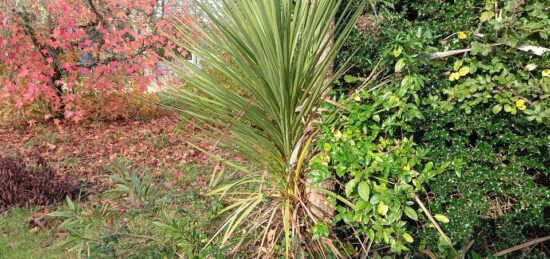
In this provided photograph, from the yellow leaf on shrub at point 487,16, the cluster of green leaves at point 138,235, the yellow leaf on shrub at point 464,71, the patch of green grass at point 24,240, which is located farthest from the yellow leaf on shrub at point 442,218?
the patch of green grass at point 24,240

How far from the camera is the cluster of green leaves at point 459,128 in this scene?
2027 mm

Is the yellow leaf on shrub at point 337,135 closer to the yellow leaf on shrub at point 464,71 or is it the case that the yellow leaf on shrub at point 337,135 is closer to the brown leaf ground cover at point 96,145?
the yellow leaf on shrub at point 464,71

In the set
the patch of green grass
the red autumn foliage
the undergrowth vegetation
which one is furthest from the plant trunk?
the red autumn foliage

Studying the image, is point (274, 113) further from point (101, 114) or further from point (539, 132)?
point (101, 114)

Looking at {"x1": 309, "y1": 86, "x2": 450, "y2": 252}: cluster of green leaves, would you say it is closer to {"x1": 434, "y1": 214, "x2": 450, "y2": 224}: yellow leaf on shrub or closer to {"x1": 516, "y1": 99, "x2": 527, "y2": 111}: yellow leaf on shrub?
{"x1": 434, "y1": 214, "x2": 450, "y2": 224}: yellow leaf on shrub

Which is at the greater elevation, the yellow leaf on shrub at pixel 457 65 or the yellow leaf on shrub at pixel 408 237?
the yellow leaf on shrub at pixel 457 65

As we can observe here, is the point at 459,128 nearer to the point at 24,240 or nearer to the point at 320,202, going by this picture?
the point at 320,202

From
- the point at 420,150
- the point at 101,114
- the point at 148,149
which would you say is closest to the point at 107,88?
the point at 101,114

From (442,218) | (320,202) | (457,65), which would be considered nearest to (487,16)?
(457,65)

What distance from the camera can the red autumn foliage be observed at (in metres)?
6.78

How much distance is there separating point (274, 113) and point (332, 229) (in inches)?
29.6

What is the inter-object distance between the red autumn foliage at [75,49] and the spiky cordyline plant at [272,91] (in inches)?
177

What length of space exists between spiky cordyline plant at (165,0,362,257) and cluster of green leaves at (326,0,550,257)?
20 cm

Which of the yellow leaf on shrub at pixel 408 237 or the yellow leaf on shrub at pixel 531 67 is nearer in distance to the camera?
the yellow leaf on shrub at pixel 531 67
